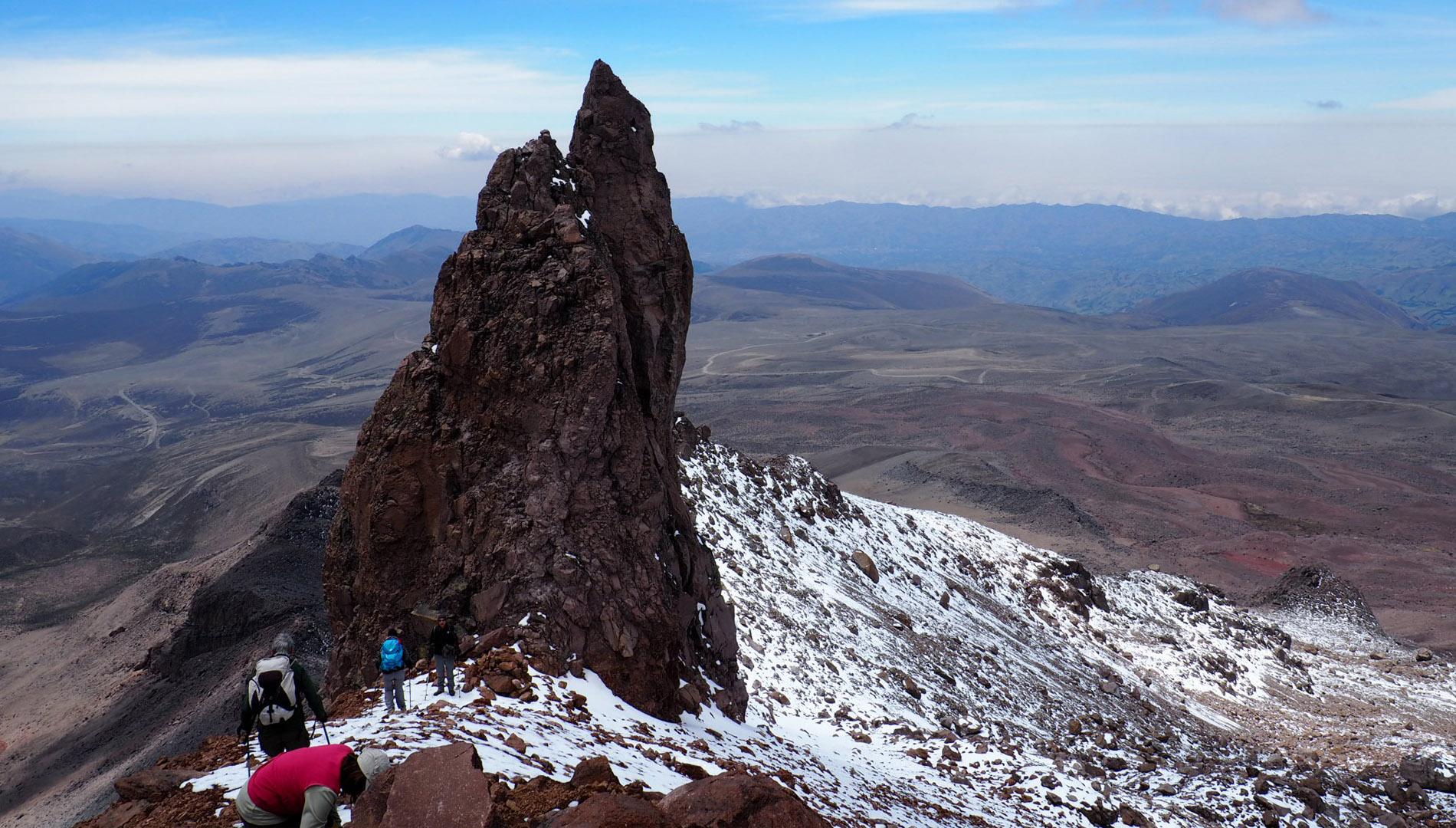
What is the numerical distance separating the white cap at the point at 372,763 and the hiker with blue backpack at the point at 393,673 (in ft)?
10.7

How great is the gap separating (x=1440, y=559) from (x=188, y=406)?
107 metres

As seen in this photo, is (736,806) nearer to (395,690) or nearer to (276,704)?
(276,704)

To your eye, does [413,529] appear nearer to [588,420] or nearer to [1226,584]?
[588,420]

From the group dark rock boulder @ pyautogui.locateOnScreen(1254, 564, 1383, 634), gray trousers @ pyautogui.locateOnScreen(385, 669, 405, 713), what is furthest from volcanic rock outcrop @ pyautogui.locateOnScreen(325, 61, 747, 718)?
dark rock boulder @ pyautogui.locateOnScreen(1254, 564, 1383, 634)

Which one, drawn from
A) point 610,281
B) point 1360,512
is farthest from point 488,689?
point 1360,512

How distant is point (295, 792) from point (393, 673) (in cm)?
394

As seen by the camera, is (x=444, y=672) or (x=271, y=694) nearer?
(x=271, y=694)

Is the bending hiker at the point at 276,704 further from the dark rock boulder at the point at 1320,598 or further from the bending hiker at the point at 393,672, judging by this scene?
the dark rock boulder at the point at 1320,598

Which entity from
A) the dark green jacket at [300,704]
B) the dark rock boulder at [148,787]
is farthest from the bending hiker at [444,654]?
the dark rock boulder at [148,787]

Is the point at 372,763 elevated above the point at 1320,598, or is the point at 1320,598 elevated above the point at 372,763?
the point at 372,763

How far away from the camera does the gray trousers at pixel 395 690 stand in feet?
28.9

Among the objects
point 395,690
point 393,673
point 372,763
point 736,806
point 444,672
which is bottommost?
point 444,672

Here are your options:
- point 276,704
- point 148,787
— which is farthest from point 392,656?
point 148,787

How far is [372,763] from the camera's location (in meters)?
5.39
